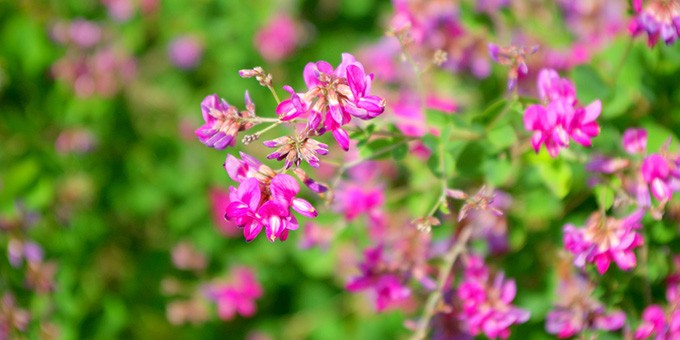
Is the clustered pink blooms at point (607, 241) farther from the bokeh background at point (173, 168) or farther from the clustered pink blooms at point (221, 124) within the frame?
the clustered pink blooms at point (221, 124)

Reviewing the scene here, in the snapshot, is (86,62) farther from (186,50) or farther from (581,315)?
(581,315)

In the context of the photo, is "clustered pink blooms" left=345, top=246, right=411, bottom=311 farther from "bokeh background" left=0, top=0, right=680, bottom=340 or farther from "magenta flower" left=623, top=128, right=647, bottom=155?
"magenta flower" left=623, top=128, right=647, bottom=155

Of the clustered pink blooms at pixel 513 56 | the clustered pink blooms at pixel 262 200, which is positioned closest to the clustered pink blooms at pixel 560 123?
the clustered pink blooms at pixel 513 56

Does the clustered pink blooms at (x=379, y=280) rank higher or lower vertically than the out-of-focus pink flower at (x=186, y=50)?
lower

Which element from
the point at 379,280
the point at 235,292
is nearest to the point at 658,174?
the point at 379,280

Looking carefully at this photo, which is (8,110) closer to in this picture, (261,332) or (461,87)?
(261,332)
